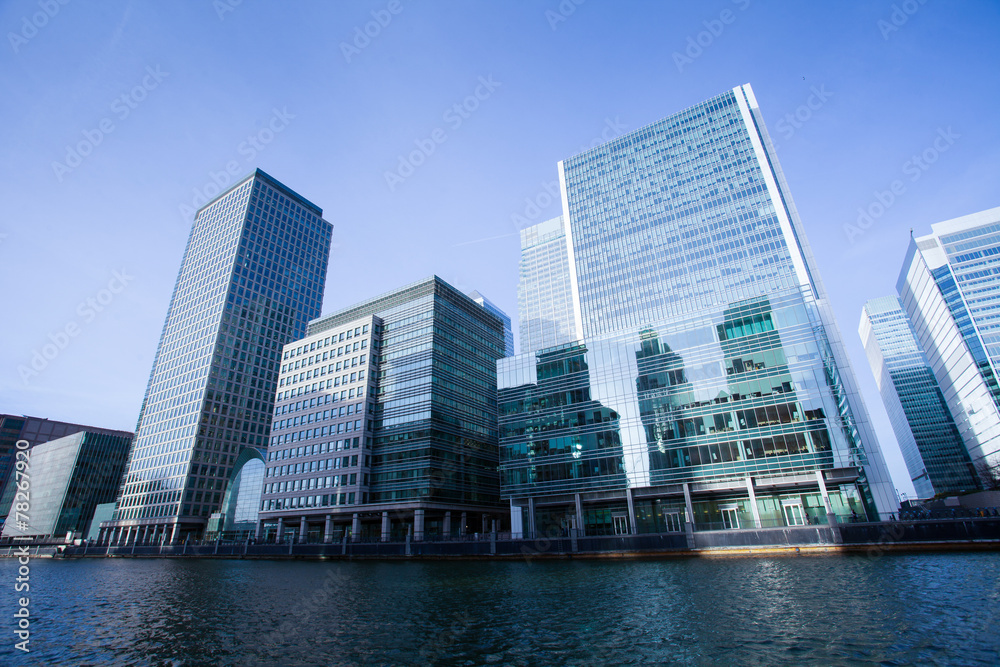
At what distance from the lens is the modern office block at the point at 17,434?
6575 inches

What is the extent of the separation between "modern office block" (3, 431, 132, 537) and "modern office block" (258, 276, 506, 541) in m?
97.4

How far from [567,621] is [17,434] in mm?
248607

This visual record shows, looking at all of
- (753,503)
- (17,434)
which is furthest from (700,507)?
(17,434)

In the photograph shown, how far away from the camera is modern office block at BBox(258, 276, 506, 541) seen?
86.6m

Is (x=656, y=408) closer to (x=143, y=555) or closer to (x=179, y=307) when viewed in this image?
(x=143, y=555)

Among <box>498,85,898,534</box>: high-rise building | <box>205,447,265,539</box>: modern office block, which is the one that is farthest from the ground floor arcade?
<box>205,447,265,539</box>: modern office block

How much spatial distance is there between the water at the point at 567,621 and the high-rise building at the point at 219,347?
10273 cm

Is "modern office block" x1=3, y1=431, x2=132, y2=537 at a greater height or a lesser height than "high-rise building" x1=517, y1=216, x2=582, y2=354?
lesser

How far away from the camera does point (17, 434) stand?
599ft

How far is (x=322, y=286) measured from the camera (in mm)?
168000

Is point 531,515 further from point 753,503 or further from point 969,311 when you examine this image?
point 969,311

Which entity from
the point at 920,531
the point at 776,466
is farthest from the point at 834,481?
the point at 920,531

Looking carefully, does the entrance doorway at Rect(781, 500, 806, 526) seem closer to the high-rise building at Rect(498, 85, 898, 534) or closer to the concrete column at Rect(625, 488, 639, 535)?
the high-rise building at Rect(498, 85, 898, 534)

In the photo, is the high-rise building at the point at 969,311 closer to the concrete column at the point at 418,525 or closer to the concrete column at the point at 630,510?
the concrete column at the point at 630,510
